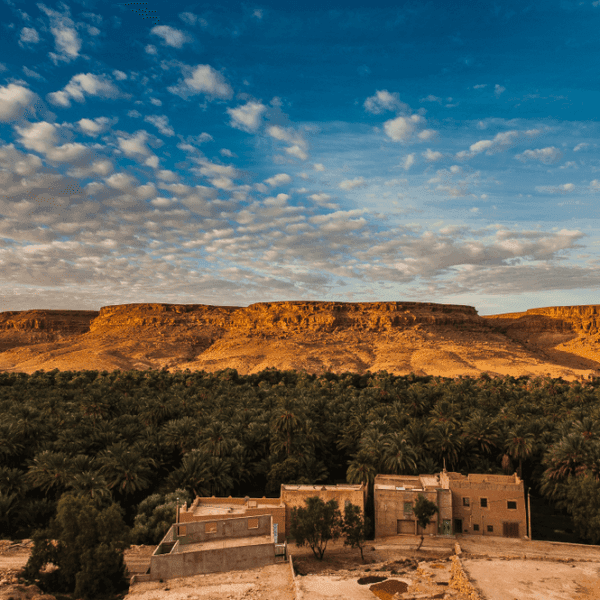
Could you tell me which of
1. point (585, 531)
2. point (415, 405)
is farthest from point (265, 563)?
point (415, 405)

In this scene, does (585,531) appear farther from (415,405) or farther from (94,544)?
(94,544)

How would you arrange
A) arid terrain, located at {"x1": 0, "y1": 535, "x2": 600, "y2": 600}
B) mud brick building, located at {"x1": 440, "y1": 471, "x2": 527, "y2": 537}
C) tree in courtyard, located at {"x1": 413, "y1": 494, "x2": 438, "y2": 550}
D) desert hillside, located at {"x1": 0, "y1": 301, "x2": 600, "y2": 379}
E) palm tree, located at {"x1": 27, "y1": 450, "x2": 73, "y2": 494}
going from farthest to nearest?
1. desert hillside, located at {"x1": 0, "y1": 301, "x2": 600, "y2": 379}
2. palm tree, located at {"x1": 27, "y1": 450, "x2": 73, "y2": 494}
3. mud brick building, located at {"x1": 440, "y1": 471, "x2": 527, "y2": 537}
4. tree in courtyard, located at {"x1": 413, "y1": 494, "x2": 438, "y2": 550}
5. arid terrain, located at {"x1": 0, "y1": 535, "x2": 600, "y2": 600}

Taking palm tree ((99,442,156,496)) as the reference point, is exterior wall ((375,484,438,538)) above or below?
below

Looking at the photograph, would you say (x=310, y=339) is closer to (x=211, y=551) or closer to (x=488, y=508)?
(x=488, y=508)

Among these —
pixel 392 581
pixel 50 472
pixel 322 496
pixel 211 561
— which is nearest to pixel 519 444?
pixel 322 496

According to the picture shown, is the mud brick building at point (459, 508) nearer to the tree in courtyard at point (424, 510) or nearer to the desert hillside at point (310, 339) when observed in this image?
the tree in courtyard at point (424, 510)

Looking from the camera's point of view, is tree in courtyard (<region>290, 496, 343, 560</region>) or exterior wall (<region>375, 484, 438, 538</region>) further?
exterior wall (<region>375, 484, 438, 538</region>)

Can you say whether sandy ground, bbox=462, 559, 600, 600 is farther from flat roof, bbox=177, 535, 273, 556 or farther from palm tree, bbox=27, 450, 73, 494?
palm tree, bbox=27, 450, 73, 494

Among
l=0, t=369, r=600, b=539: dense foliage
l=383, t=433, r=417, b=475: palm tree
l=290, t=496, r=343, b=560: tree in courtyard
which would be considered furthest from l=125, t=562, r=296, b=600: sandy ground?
l=383, t=433, r=417, b=475: palm tree
